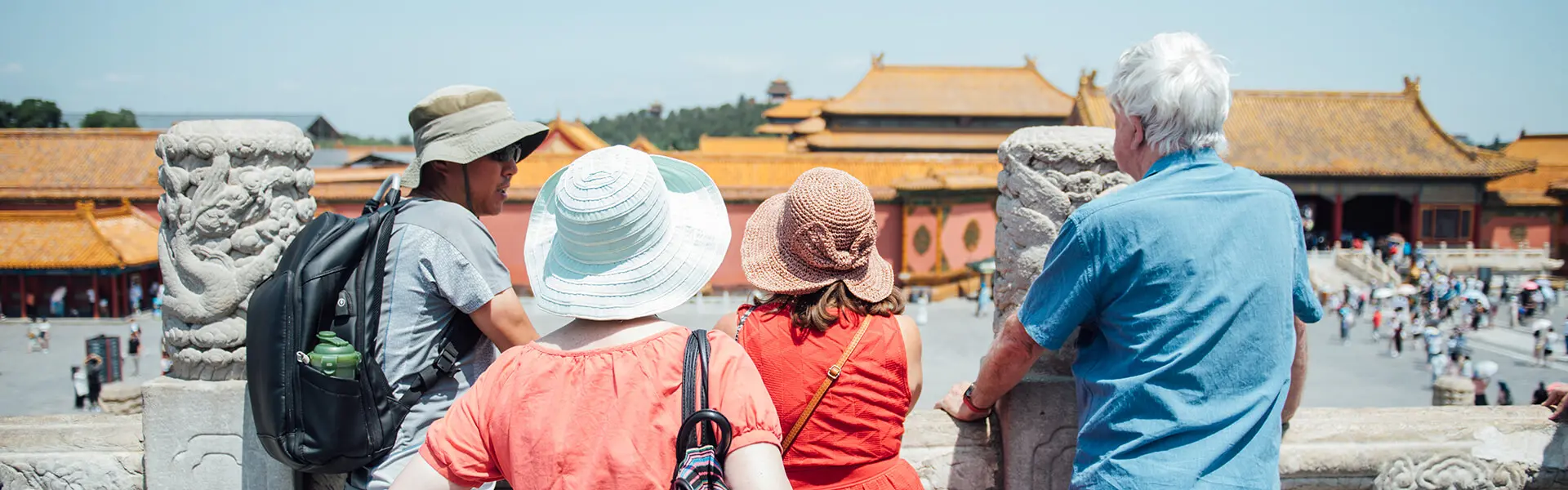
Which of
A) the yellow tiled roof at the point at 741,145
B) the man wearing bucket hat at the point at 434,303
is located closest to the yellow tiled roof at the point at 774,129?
the yellow tiled roof at the point at 741,145

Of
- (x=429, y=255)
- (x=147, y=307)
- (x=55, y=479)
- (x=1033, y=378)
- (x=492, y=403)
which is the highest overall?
(x=429, y=255)

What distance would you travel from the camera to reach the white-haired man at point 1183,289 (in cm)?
141

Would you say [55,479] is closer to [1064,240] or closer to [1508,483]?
[1064,240]

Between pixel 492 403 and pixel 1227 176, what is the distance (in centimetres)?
120

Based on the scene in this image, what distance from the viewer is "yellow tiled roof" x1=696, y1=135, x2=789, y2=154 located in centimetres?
2614

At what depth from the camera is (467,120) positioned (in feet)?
6.81

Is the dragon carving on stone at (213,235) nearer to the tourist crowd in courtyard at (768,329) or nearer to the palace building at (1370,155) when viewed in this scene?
the tourist crowd in courtyard at (768,329)

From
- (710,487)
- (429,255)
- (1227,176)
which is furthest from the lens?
(429,255)

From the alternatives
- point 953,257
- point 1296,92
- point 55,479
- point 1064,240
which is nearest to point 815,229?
point 1064,240

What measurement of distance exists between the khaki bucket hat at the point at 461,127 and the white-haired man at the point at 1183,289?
1250 mm

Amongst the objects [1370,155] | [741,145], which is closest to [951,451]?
[741,145]

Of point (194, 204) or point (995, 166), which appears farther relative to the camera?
point (995, 166)

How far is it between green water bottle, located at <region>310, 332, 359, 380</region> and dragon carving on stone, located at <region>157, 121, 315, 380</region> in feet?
2.36

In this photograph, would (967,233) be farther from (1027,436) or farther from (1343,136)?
(1027,436)
